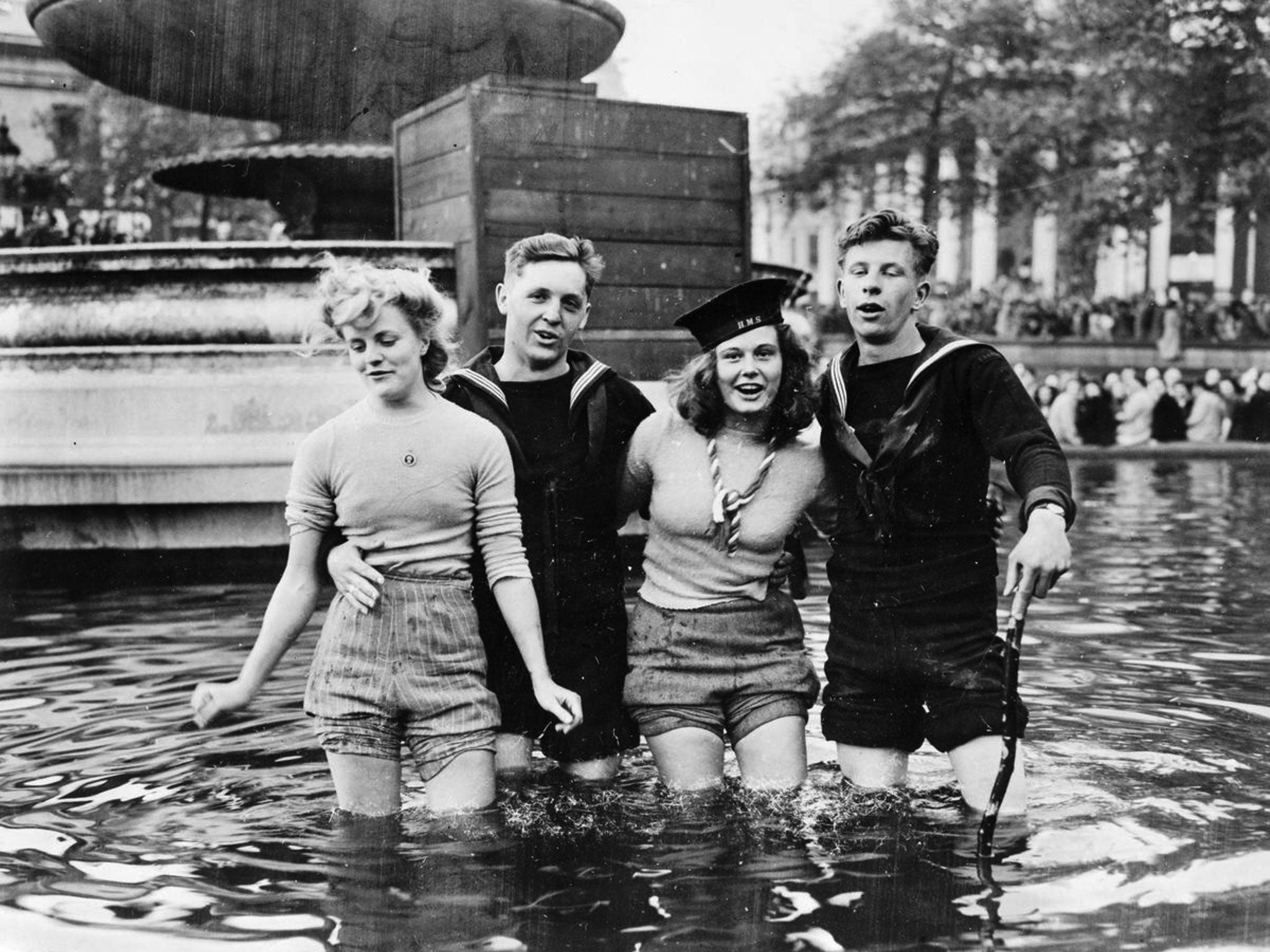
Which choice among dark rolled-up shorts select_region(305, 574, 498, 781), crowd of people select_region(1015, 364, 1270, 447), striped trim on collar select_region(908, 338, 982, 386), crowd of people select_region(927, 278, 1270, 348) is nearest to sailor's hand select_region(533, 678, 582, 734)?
dark rolled-up shorts select_region(305, 574, 498, 781)

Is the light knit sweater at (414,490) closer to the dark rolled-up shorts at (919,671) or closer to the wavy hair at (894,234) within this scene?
the dark rolled-up shorts at (919,671)

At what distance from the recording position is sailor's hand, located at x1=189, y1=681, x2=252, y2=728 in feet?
13.7

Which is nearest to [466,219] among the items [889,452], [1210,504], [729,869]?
[889,452]

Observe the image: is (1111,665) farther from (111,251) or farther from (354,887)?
(111,251)

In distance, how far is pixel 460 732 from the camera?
4266mm

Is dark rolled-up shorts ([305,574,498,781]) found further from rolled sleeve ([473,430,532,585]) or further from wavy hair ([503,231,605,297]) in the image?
wavy hair ([503,231,605,297])

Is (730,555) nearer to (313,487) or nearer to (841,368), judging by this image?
(841,368)

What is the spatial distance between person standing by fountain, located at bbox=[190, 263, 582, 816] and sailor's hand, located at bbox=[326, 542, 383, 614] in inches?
1.4

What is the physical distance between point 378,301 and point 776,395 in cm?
121

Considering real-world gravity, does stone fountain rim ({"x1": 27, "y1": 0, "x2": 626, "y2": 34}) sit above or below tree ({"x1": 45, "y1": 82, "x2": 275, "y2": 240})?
below

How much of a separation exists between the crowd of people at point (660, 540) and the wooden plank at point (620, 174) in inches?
201

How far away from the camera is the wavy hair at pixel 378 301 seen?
4207 mm

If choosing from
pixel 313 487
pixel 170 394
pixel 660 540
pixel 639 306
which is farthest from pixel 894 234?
pixel 170 394

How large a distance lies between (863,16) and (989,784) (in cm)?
3672
